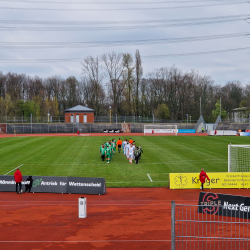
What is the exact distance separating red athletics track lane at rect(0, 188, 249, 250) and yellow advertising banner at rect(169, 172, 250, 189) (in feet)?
1.81

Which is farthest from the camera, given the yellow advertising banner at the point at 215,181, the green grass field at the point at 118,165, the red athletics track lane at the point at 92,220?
the green grass field at the point at 118,165

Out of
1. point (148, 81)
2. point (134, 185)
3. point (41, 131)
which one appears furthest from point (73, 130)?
point (134, 185)

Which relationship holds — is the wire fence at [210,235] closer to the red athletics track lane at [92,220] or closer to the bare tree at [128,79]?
the red athletics track lane at [92,220]

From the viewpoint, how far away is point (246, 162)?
1077 inches

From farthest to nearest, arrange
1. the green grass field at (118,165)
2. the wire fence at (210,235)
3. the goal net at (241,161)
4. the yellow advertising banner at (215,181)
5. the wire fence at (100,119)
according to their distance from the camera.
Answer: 1. the wire fence at (100,119)
2. the goal net at (241,161)
3. the green grass field at (118,165)
4. the yellow advertising banner at (215,181)
5. the wire fence at (210,235)

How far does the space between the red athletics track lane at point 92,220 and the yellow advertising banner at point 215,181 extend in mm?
553

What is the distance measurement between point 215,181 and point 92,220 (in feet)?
29.9

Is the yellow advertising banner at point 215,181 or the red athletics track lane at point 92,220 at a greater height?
the yellow advertising banner at point 215,181

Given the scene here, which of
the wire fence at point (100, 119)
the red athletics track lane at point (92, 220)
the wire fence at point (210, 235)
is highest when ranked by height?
the wire fence at point (100, 119)

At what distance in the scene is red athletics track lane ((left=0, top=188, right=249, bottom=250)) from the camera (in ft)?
33.5

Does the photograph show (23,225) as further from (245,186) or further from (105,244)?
(245,186)

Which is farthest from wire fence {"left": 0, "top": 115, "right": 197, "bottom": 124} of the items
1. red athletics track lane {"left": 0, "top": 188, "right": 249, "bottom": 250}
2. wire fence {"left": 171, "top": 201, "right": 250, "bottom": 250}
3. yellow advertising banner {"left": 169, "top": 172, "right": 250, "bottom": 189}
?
wire fence {"left": 171, "top": 201, "right": 250, "bottom": 250}

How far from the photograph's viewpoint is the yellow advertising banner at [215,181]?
60.6ft

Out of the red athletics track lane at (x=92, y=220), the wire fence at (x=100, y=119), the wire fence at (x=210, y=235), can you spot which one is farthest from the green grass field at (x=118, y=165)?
the wire fence at (x=100, y=119)
